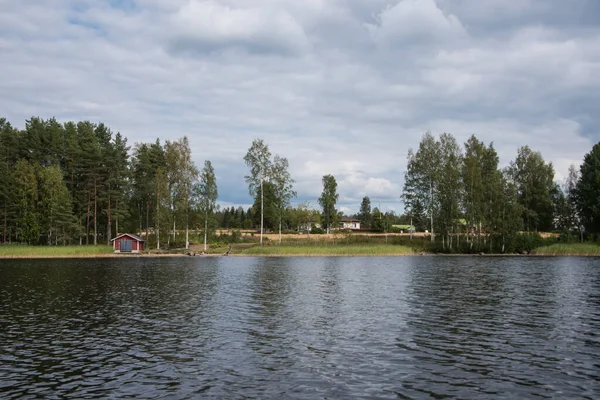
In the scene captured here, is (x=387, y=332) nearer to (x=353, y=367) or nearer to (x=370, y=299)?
(x=353, y=367)

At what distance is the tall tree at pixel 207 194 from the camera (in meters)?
105

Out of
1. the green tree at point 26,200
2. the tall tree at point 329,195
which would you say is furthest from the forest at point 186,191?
the tall tree at point 329,195

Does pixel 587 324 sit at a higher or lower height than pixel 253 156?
lower

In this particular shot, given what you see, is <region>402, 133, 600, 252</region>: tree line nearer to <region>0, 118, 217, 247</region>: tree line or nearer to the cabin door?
<region>0, 118, 217, 247</region>: tree line

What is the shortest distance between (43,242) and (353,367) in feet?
363

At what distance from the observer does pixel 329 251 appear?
323 feet

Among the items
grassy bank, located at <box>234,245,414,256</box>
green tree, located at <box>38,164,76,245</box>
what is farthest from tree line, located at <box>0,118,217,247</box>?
grassy bank, located at <box>234,245,414,256</box>

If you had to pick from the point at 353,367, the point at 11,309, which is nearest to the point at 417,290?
the point at 353,367

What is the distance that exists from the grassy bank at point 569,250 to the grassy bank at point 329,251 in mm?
27647

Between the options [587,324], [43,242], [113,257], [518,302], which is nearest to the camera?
[587,324]

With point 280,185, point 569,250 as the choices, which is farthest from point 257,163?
point 569,250

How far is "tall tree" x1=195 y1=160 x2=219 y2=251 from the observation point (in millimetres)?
104812

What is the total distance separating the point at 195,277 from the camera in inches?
2135

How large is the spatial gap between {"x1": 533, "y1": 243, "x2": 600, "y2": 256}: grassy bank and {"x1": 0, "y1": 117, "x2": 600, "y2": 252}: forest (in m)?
6.36
